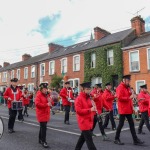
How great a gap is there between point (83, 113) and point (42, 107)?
80.8 inches

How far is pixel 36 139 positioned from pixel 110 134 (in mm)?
2835

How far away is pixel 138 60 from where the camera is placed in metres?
24.8

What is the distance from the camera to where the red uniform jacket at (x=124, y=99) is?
736 cm

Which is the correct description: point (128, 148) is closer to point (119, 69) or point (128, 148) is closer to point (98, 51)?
point (119, 69)

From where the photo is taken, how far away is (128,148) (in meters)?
6.87

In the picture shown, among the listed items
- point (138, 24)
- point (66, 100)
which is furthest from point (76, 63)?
point (66, 100)

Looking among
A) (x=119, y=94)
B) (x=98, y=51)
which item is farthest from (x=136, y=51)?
(x=119, y=94)

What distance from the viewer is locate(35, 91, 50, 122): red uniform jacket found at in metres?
7.11

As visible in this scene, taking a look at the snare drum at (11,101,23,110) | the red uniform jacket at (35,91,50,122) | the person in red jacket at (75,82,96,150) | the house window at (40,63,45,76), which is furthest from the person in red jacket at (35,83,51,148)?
the house window at (40,63,45,76)

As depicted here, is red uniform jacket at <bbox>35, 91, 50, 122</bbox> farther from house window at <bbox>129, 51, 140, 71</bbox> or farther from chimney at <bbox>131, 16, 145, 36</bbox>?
chimney at <bbox>131, 16, 145, 36</bbox>

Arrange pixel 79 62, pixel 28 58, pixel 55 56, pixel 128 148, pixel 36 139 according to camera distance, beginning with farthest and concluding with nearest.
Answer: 1. pixel 28 58
2. pixel 55 56
3. pixel 79 62
4. pixel 36 139
5. pixel 128 148

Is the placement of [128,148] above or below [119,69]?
below

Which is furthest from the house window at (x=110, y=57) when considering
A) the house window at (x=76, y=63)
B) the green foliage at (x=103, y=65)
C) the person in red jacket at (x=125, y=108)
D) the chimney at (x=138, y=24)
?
the person in red jacket at (x=125, y=108)

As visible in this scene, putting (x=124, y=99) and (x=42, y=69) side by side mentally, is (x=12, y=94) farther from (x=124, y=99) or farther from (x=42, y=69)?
(x=42, y=69)
